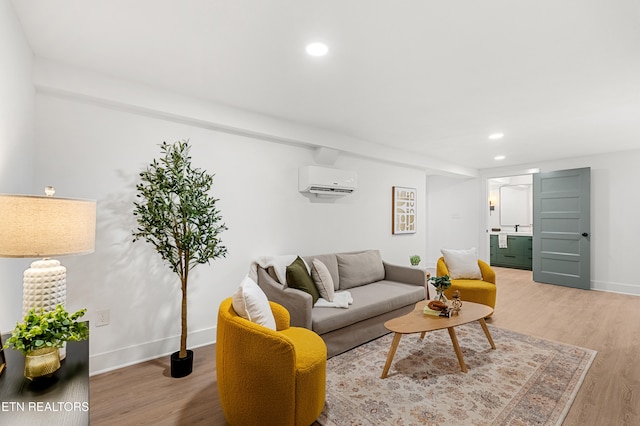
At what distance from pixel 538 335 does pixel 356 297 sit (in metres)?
2.02

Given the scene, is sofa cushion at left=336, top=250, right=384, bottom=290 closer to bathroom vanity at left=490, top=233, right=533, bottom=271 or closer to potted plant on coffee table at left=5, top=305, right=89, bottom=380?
potted plant on coffee table at left=5, top=305, right=89, bottom=380

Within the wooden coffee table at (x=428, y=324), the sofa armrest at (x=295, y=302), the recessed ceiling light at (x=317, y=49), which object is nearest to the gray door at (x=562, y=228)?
the wooden coffee table at (x=428, y=324)

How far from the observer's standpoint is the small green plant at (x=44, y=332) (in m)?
1.10

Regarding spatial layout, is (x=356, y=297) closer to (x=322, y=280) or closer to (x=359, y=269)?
(x=322, y=280)

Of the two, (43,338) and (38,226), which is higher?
(38,226)

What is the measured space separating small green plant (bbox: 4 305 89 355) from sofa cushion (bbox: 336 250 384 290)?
2.88 metres

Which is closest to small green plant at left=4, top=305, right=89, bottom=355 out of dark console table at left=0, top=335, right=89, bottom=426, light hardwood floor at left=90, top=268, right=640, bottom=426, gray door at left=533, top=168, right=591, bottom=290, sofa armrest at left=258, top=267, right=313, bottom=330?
dark console table at left=0, top=335, right=89, bottom=426

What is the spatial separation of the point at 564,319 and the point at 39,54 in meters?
5.89

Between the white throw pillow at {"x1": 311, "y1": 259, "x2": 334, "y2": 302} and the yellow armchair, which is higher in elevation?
the white throw pillow at {"x1": 311, "y1": 259, "x2": 334, "y2": 302}

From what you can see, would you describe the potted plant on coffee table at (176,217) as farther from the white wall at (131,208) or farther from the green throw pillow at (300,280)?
the green throw pillow at (300,280)

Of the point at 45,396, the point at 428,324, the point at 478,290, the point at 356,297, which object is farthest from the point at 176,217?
the point at 478,290

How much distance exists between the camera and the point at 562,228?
19.1ft

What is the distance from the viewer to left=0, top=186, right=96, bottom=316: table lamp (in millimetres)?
1283

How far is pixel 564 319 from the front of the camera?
155 inches
